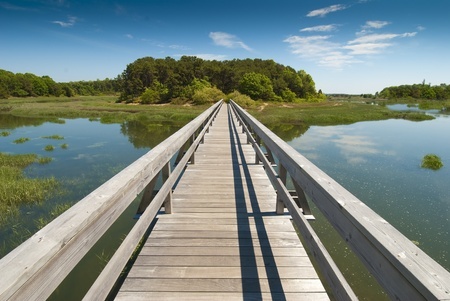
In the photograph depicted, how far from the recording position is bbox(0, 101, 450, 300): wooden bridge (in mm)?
988

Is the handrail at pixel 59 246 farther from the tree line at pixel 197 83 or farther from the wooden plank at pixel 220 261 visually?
the tree line at pixel 197 83

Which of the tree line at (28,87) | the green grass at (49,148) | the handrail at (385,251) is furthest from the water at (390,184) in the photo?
the tree line at (28,87)

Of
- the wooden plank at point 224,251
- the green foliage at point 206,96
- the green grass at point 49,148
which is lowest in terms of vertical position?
the green grass at point 49,148

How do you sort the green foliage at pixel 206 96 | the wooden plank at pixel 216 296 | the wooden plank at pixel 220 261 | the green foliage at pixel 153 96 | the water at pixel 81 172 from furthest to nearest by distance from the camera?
the green foliage at pixel 153 96
the green foliage at pixel 206 96
the water at pixel 81 172
the wooden plank at pixel 220 261
the wooden plank at pixel 216 296

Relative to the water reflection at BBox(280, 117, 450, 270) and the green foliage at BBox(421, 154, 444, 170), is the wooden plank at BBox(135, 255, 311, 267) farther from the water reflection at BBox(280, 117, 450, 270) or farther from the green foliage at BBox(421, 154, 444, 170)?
the green foliage at BBox(421, 154, 444, 170)

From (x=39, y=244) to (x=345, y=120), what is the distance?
33.9 metres

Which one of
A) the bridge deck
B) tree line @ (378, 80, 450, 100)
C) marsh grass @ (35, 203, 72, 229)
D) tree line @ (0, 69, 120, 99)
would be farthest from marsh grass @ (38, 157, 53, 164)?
tree line @ (378, 80, 450, 100)

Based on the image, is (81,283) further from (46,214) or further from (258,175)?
(258,175)

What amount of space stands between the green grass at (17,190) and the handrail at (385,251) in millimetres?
8473

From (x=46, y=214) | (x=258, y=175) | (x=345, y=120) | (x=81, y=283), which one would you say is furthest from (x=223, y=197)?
(x=345, y=120)

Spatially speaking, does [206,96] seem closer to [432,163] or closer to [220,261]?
[432,163]

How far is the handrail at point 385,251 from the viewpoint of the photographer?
35.6 inches

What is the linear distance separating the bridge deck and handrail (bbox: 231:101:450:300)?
1056 millimetres

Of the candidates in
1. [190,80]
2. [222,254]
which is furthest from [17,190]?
[190,80]
